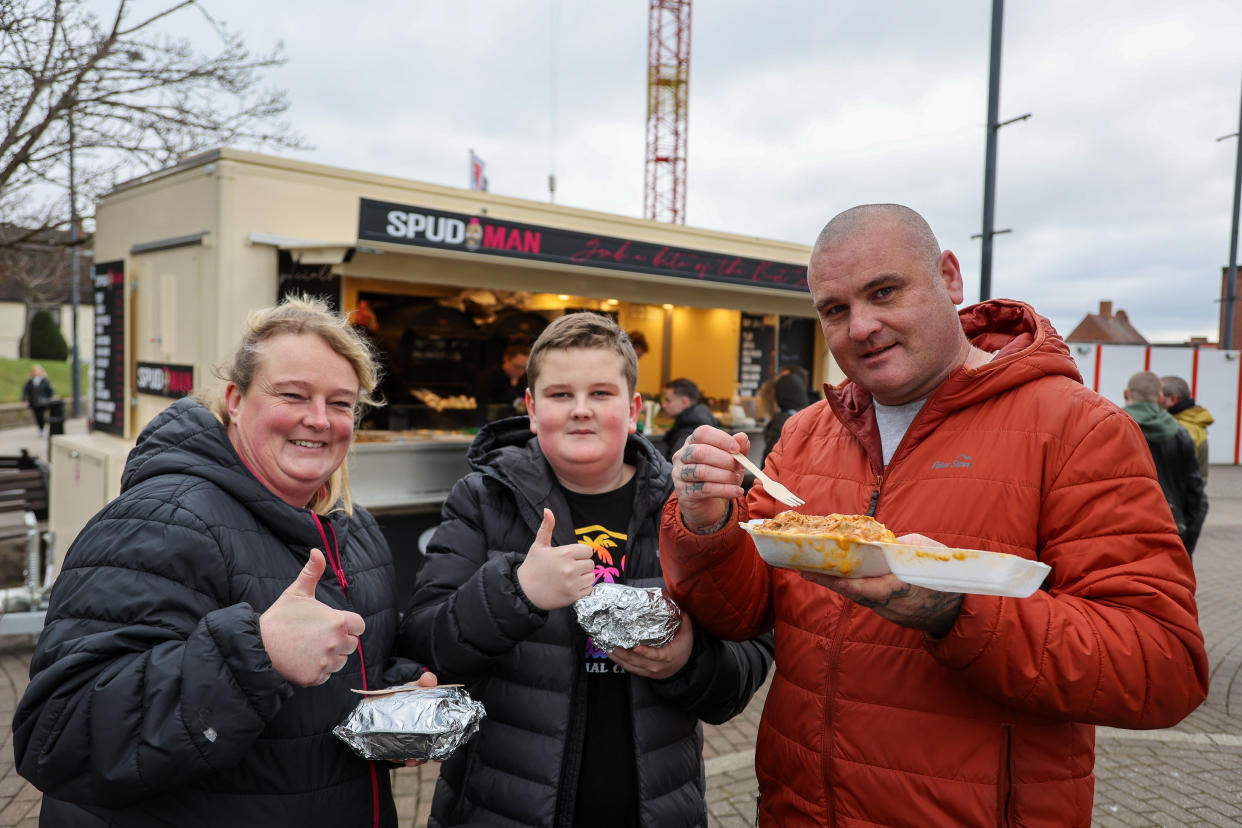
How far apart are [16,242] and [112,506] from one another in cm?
872

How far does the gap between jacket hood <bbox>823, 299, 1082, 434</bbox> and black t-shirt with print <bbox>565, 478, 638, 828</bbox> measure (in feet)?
2.41

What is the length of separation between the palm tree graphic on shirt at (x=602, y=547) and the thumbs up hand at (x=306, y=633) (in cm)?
77

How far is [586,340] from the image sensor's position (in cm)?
211

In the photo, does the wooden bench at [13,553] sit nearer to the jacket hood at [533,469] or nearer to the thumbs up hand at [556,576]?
the jacket hood at [533,469]

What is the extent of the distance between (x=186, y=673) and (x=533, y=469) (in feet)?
3.25

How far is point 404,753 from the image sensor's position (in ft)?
5.22

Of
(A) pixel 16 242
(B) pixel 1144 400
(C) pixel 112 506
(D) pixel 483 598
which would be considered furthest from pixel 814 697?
(A) pixel 16 242

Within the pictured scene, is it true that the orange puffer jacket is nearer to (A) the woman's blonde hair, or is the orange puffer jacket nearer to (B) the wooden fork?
(B) the wooden fork

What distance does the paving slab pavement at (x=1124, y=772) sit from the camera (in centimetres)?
381

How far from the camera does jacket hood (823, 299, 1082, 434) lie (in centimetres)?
155

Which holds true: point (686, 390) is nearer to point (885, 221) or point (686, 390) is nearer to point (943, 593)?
point (885, 221)

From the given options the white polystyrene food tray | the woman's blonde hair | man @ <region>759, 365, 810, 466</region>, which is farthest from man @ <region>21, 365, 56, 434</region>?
the white polystyrene food tray

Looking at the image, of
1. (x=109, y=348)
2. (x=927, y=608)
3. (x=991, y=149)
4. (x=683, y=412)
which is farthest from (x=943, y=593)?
(x=109, y=348)

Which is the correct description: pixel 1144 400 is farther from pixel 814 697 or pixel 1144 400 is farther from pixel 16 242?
pixel 16 242
